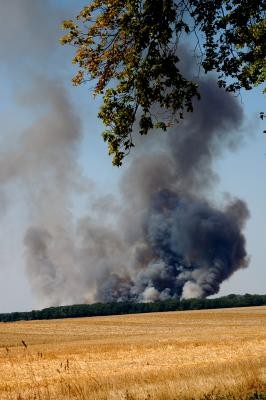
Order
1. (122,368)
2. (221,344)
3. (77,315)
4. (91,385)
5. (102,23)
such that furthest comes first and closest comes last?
(77,315) → (221,344) → (122,368) → (102,23) → (91,385)

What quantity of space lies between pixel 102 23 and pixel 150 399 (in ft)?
27.9

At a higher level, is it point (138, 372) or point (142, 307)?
point (142, 307)

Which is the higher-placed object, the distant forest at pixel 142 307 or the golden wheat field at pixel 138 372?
the distant forest at pixel 142 307

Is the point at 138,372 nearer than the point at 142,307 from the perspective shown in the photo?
Yes

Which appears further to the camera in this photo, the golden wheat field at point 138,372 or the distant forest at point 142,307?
the distant forest at point 142,307

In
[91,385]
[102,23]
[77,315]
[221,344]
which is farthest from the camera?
[77,315]

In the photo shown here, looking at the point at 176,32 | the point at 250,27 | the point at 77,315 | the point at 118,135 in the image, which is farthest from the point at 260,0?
the point at 77,315

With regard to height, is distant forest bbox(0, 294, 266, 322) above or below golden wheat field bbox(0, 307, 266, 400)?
above

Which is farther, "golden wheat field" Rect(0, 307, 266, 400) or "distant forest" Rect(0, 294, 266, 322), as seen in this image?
"distant forest" Rect(0, 294, 266, 322)

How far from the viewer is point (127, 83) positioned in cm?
1395

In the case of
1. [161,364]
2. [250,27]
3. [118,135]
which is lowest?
[161,364]

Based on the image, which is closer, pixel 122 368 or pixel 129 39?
pixel 129 39

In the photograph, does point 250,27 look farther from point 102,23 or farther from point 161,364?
point 161,364

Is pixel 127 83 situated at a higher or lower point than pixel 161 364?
higher
